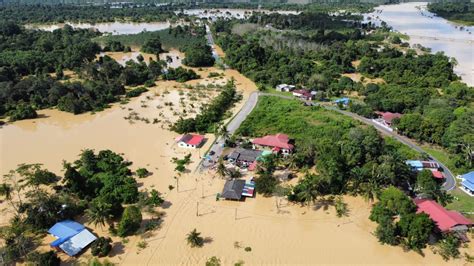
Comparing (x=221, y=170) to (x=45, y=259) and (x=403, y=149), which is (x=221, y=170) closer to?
(x=45, y=259)

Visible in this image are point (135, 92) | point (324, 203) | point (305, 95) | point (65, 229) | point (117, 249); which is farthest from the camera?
point (135, 92)

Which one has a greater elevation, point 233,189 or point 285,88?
point 285,88

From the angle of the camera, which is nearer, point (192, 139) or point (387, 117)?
point (192, 139)

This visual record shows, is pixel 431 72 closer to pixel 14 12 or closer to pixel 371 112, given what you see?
pixel 371 112

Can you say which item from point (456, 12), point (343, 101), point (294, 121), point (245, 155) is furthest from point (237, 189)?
point (456, 12)

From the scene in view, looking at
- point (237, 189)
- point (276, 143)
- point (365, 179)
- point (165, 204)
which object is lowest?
point (165, 204)

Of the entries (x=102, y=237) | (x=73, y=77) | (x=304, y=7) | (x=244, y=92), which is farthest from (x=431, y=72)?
(x=304, y=7)

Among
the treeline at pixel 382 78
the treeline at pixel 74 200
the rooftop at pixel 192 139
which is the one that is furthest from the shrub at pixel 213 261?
the treeline at pixel 382 78
